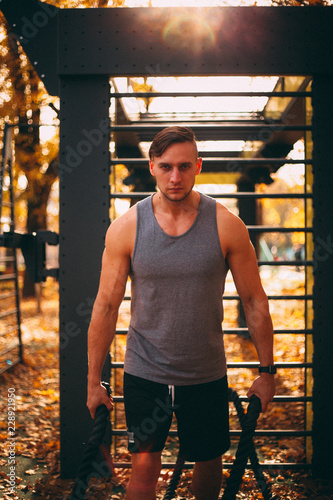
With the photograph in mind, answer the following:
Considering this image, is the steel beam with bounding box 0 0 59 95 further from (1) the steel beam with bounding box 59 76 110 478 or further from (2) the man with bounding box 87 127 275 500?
(2) the man with bounding box 87 127 275 500

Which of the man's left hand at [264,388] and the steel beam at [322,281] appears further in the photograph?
the steel beam at [322,281]

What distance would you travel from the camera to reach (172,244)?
2412 millimetres

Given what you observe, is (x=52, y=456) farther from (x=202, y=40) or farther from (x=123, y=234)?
(x=202, y=40)

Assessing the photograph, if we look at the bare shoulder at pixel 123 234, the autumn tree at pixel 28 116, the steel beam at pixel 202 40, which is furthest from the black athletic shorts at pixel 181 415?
the autumn tree at pixel 28 116

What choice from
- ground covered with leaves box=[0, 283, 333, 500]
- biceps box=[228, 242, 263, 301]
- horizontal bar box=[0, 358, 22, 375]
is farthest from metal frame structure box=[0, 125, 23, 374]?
biceps box=[228, 242, 263, 301]

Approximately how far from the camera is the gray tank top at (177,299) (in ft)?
7.87

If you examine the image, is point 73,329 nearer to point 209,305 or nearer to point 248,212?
point 209,305

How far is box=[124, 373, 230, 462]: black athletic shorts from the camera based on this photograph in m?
2.49

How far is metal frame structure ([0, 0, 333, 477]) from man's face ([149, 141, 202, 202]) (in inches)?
56.7

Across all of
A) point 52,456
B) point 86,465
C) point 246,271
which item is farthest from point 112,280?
point 52,456

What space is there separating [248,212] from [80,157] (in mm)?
6235

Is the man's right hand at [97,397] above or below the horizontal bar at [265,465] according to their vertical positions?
above

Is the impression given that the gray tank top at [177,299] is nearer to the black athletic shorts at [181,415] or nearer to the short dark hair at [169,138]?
the black athletic shorts at [181,415]

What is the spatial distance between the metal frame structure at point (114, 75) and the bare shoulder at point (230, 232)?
5.08ft
